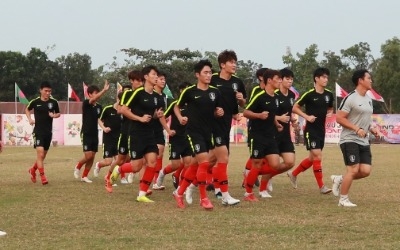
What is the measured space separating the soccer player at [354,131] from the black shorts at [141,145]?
9.55 feet

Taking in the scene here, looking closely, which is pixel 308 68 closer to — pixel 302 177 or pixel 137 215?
pixel 302 177

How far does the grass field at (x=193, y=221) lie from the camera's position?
23.6ft

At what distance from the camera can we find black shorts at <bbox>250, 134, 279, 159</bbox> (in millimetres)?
11383

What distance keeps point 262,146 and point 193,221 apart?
2.91m

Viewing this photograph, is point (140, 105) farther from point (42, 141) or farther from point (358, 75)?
point (42, 141)

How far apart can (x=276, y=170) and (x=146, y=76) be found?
8.59ft

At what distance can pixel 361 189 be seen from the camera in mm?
13445

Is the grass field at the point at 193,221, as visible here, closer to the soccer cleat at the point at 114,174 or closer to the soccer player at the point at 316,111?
the soccer cleat at the point at 114,174

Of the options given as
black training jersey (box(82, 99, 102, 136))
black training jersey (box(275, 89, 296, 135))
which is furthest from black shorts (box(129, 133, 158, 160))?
black training jersey (box(82, 99, 102, 136))

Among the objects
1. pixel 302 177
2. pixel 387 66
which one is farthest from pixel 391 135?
pixel 302 177

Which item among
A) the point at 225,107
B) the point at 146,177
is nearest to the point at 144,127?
the point at 146,177

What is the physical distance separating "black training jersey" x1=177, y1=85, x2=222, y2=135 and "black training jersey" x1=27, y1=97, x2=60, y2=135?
543 centimetres

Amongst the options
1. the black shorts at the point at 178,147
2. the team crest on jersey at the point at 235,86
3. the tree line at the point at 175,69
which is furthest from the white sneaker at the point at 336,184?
the tree line at the point at 175,69

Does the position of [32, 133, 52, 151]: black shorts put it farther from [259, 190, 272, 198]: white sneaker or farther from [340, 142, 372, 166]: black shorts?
[340, 142, 372, 166]: black shorts
